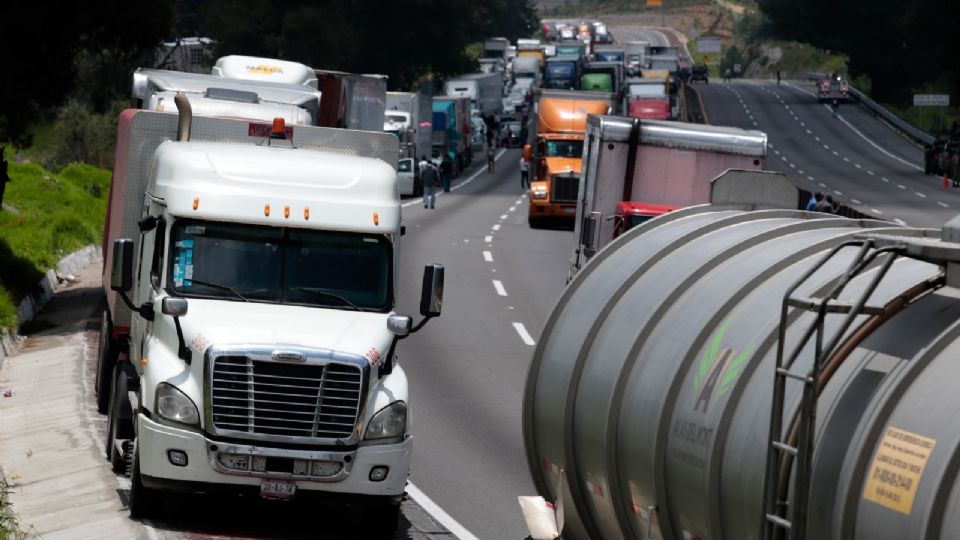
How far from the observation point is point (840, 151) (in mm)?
94000

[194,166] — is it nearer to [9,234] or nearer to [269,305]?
[269,305]

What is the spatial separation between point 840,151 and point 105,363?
80.6 meters

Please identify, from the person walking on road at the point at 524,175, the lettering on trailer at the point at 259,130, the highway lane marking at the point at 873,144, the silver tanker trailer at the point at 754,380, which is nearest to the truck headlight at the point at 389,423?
the silver tanker trailer at the point at 754,380

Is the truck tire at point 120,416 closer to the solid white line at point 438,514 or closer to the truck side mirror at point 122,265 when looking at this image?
the truck side mirror at point 122,265

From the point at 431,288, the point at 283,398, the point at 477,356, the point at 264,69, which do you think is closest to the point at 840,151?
the point at 264,69

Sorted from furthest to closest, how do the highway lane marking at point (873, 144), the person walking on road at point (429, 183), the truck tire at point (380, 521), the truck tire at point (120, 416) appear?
the highway lane marking at point (873, 144), the person walking on road at point (429, 183), the truck tire at point (120, 416), the truck tire at point (380, 521)

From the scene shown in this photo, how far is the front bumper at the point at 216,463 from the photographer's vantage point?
1310 centimetres

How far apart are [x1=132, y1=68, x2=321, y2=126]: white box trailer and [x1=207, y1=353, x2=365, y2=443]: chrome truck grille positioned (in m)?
6.40

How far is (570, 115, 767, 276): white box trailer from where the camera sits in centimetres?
2761

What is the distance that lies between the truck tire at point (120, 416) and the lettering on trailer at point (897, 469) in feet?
32.9

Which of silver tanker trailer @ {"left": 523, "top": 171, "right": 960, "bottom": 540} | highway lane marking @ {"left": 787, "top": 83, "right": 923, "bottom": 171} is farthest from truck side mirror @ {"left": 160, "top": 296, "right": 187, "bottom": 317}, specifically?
highway lane marking @ {"left": 787, "top": 83, "right": 923, "bottom": 171}

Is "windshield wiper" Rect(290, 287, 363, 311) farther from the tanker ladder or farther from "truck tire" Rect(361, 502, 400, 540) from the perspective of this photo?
the tanker ladder

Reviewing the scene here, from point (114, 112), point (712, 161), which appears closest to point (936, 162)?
point (114, 112)

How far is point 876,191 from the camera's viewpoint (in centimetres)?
6912
